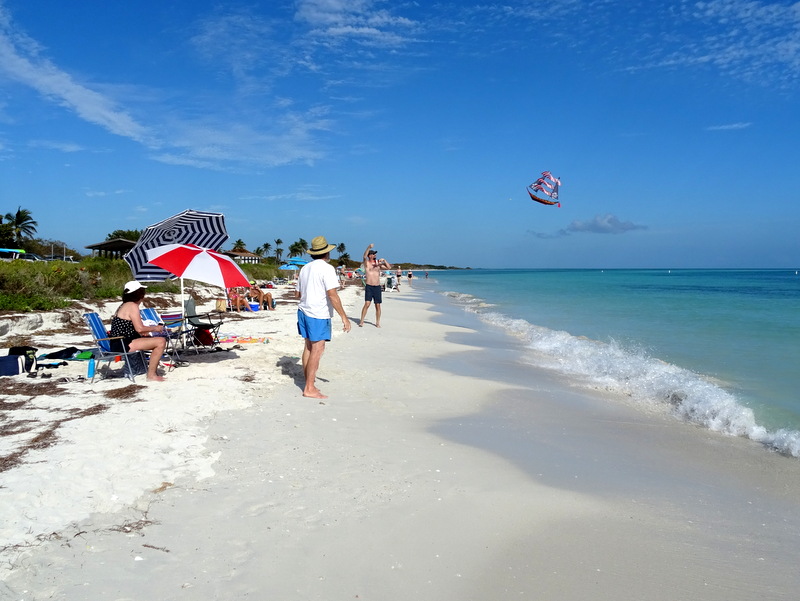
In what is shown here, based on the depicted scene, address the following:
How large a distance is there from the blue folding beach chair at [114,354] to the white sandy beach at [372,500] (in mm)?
232

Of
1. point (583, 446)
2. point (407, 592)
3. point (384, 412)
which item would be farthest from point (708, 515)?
point (384, 412)

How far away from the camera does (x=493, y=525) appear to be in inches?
134

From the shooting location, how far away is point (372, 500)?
3.64 metres

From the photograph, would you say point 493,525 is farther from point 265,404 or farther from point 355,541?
point 265,404

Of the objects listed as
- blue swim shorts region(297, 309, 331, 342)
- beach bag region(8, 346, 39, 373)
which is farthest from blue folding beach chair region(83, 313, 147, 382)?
blue swim shorts region(297, 309, 331, 342)

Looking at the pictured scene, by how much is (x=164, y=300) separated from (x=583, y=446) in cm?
1419

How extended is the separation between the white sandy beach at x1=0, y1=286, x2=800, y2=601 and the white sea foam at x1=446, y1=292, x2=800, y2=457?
0.35 metres

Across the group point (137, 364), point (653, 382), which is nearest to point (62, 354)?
point (137, 364)

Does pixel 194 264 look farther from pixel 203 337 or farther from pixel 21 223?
pixel 21 223

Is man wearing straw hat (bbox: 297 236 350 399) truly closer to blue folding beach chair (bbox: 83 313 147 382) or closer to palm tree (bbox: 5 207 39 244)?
blue folding beach chair (bbox: 83 313 147 382)

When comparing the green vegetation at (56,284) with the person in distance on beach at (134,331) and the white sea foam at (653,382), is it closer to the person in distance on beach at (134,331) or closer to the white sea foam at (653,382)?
the person in distance on beach at (134,331)

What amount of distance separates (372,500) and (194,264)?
4.82 m

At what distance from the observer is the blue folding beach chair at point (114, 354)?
6480mm

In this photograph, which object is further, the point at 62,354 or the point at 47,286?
the point at 47,286
